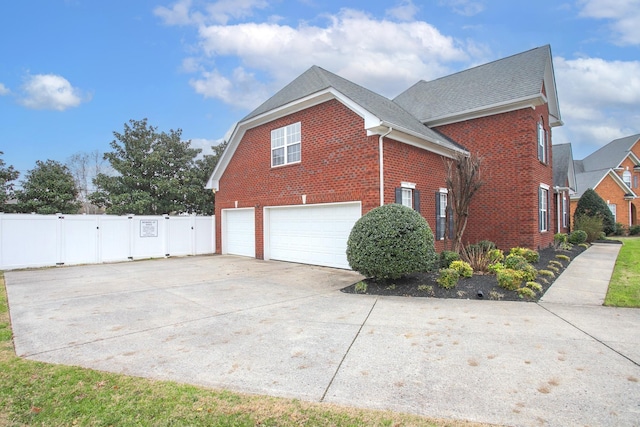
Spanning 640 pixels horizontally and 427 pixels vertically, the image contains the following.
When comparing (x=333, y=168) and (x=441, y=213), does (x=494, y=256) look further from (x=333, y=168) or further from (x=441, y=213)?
(x=333, y=168)

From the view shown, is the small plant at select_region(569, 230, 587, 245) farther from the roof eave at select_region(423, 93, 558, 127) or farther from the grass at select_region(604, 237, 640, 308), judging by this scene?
the roof eave at select_region(423, 93, 558, 127)

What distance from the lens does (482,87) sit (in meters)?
14.3

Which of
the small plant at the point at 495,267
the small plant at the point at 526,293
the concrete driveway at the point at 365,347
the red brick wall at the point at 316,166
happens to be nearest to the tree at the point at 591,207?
the small plant at the point at 495,267

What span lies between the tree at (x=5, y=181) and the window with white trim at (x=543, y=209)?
24.4 meters

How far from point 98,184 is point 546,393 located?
21818 millimetres

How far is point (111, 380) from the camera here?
3.52 m

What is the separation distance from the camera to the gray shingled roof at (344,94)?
10391 millimetres

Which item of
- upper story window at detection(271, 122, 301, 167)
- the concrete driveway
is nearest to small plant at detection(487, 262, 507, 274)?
the concrete driveway

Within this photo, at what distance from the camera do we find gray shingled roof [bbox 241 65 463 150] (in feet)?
34.1

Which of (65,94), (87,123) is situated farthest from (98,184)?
(65,94)

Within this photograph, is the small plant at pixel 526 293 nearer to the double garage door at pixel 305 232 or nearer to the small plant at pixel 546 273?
the small plant at pixel 546 273

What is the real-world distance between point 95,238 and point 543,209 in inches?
726

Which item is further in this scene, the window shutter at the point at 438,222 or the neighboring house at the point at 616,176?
the neighboring house at the point at 616,176

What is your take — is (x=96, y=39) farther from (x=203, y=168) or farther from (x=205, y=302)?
(x=205, y=302)
